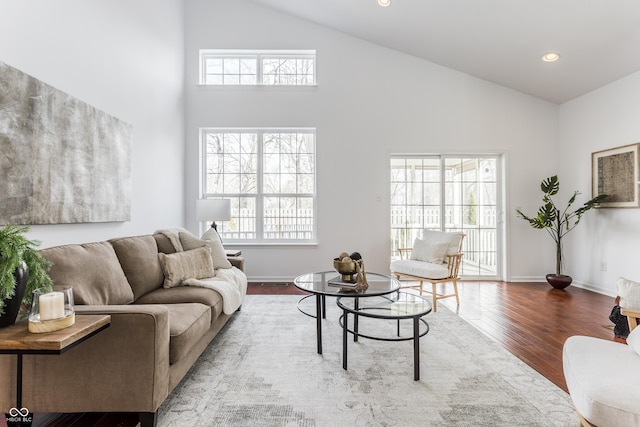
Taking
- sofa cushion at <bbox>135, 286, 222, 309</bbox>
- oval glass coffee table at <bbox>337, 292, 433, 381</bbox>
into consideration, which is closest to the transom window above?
sofa cushion at <bbox>135, 286, 222, 309</bbox>

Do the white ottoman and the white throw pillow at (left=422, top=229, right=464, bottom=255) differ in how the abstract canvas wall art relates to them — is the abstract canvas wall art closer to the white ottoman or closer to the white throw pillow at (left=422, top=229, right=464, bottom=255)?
the white ottoman

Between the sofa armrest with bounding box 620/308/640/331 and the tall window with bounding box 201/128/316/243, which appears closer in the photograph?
the sofa armrest with bounding box 620/308/640/331

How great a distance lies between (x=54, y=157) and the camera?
2.30 metres

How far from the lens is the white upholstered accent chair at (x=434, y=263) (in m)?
3.58

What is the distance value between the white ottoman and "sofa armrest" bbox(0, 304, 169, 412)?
6.31ft

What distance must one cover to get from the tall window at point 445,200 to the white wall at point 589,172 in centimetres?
106

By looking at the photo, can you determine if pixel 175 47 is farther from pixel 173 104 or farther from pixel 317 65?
pixel 317 65

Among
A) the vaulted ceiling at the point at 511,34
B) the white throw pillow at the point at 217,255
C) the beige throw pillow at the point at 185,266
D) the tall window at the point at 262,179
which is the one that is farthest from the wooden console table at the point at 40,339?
the vaulted ceiling at the point at 511,34

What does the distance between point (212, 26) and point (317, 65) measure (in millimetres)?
1719

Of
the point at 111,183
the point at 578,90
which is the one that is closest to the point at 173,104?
the point at 111,183

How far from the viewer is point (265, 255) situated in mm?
4879

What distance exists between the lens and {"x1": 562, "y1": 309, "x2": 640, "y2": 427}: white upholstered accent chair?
3.89 feet

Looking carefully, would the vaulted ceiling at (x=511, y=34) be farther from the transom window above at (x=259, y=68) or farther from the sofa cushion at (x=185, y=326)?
the sofa cushion at (x=185, y=326)

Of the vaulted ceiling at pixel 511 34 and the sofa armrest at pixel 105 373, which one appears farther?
the vaulted ceiling at pixel 511 34
